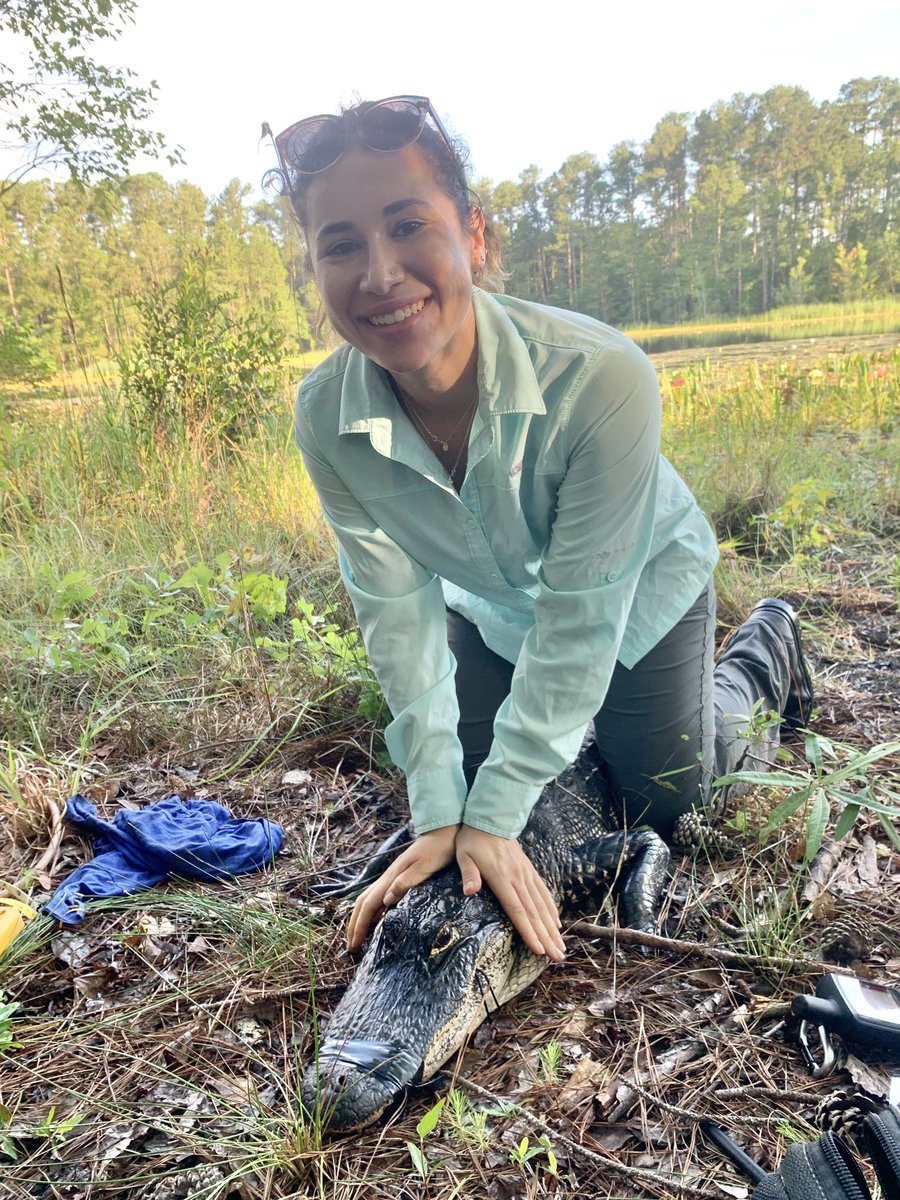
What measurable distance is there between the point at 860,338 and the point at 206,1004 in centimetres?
1292

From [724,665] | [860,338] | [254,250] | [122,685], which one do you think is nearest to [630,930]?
[724,665]

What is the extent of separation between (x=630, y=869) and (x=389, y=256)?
1.56m

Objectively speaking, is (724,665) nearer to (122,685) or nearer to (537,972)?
(537,972)

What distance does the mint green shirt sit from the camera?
1745 millimetres

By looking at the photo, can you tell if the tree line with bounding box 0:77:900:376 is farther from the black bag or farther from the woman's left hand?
the black bag

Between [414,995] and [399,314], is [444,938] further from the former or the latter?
[399,314]

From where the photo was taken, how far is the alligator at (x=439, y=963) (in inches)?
54.5

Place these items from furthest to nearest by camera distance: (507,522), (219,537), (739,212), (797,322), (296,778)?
(739,212) < (797,322) < (219,537) < (296,778) < (507,522)

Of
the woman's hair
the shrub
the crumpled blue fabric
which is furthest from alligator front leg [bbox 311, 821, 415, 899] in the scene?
the shrub

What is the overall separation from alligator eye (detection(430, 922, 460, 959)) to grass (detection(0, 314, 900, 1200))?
201 millimetres

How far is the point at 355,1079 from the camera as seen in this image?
136 cm

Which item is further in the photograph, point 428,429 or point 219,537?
point 219,537

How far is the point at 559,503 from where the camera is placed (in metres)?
1.84

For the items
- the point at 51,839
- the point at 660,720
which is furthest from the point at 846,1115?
the point at 51,839
